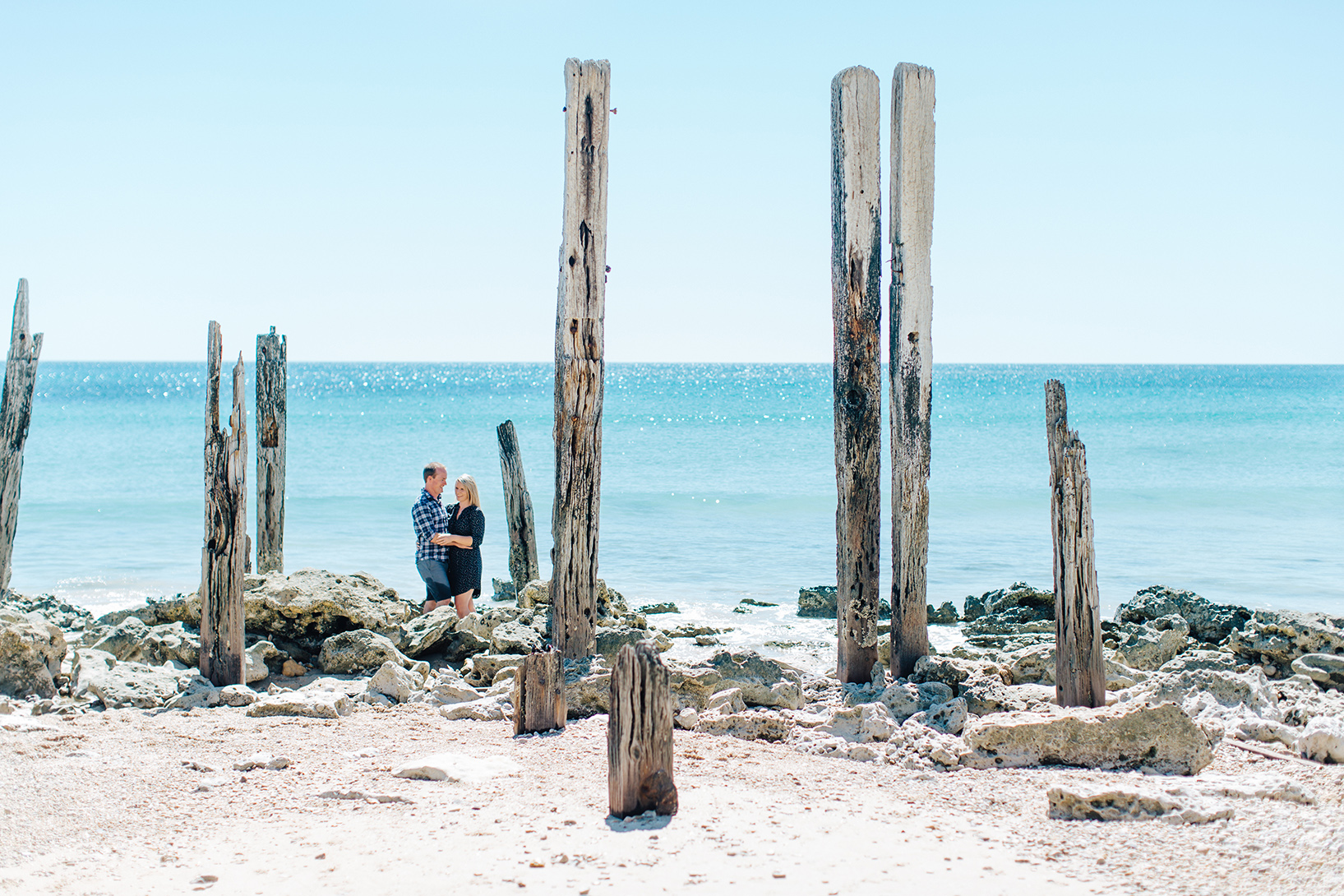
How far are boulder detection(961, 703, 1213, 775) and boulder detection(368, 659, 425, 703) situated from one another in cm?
339

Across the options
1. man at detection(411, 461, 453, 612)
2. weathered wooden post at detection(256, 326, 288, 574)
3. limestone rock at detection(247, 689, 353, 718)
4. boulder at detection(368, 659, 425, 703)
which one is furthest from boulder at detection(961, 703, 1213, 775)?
weathered wooden post at detection(256, 326, 288, 574)

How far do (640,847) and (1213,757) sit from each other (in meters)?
2.89

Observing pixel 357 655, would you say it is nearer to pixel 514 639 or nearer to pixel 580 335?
pixel 514 639

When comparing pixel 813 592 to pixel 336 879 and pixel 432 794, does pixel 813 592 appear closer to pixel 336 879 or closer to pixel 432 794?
pixel 432 794

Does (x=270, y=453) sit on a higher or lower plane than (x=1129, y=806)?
higher

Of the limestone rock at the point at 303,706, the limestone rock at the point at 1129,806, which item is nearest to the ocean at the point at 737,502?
the limestone rock at the point at 303,706

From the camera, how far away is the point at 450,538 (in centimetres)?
851

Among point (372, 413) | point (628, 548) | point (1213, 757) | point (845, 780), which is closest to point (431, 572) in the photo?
point (845, 780)

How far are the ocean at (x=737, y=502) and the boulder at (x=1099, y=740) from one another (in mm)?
3911

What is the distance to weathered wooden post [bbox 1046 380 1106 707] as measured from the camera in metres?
5.57

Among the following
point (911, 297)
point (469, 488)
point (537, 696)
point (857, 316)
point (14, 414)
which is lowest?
point (537, 696)

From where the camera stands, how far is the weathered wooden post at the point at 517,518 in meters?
11.1

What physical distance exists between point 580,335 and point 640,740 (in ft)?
9.55

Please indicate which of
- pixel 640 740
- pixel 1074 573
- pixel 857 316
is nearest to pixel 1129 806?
pixel 1074 573
